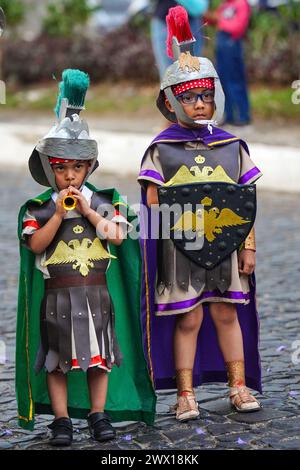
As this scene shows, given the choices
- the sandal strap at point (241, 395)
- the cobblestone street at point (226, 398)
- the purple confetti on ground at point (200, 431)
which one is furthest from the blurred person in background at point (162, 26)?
the purple confetti on ground at point (200, 431)

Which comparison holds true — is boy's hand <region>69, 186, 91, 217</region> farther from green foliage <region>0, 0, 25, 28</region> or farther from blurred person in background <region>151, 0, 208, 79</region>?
green foliage <region>0, 0, 25, 28</region>

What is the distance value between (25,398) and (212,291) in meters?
0.89

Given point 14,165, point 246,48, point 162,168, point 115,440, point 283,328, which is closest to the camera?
point 115,440

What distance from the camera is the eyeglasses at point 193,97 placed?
4.40 meters

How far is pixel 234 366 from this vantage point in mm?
4496

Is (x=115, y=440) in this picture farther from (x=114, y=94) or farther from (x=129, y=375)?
(x=114, y=94)

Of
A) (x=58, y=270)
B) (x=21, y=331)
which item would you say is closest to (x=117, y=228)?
(x=58, y=270)

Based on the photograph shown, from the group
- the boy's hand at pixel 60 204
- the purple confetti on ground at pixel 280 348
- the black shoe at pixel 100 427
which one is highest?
the boy's hand at pixel 60 204

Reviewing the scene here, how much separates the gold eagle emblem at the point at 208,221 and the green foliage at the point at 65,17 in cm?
1395

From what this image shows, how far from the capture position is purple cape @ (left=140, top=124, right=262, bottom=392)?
14.3 ft

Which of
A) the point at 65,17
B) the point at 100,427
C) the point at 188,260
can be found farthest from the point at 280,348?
the point at 65,17

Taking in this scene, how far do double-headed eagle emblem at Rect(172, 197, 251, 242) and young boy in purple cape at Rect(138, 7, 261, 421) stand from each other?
0.04 meters

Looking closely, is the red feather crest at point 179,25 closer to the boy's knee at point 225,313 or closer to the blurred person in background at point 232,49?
the boy's knee at point 225,313

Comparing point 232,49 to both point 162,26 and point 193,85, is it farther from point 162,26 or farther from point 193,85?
point 193,85
